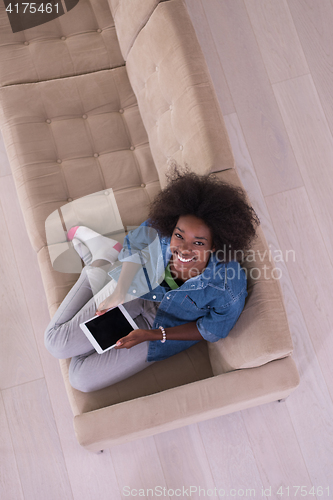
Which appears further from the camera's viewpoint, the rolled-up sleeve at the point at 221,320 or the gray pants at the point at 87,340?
the gray pants at the point at 87,340

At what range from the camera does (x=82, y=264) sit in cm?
162

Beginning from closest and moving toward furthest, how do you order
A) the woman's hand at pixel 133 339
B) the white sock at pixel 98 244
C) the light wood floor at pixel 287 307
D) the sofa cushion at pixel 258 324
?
the sofa cushion at pixel 258 324 → the woman's hand at pixel 133 339 → the white sock at pixel 98 244 → the light wood floor at pixel 287 307

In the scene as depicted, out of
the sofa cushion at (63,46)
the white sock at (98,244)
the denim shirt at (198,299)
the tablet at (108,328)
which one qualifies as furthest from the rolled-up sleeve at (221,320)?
the sofa cushion at (63,46)

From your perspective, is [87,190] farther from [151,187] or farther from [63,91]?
[63,91]

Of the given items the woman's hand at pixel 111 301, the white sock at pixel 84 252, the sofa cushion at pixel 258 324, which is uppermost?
the white sock at pixel 84 252

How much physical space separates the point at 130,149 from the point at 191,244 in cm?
69

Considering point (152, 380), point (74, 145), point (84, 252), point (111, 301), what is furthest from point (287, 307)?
point (74, 145)

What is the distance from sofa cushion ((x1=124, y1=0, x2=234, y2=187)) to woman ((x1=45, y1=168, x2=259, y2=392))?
0.39 ft

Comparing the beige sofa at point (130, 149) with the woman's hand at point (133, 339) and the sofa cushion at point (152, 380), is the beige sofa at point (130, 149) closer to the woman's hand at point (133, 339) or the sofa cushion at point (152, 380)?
the sofa cushion at point (152, 380)

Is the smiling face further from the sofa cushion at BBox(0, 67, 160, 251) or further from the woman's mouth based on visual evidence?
the sofa cushion at BBox(0, 67, 160, 251)

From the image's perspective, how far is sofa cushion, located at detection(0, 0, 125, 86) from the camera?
1.74 meters

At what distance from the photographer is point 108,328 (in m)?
1.42

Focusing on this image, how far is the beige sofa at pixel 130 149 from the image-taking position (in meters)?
1.28

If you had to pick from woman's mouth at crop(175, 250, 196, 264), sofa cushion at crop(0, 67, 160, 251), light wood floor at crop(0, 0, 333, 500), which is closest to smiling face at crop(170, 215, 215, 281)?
woman's mouth at crop(175, 250, 196, 264)
